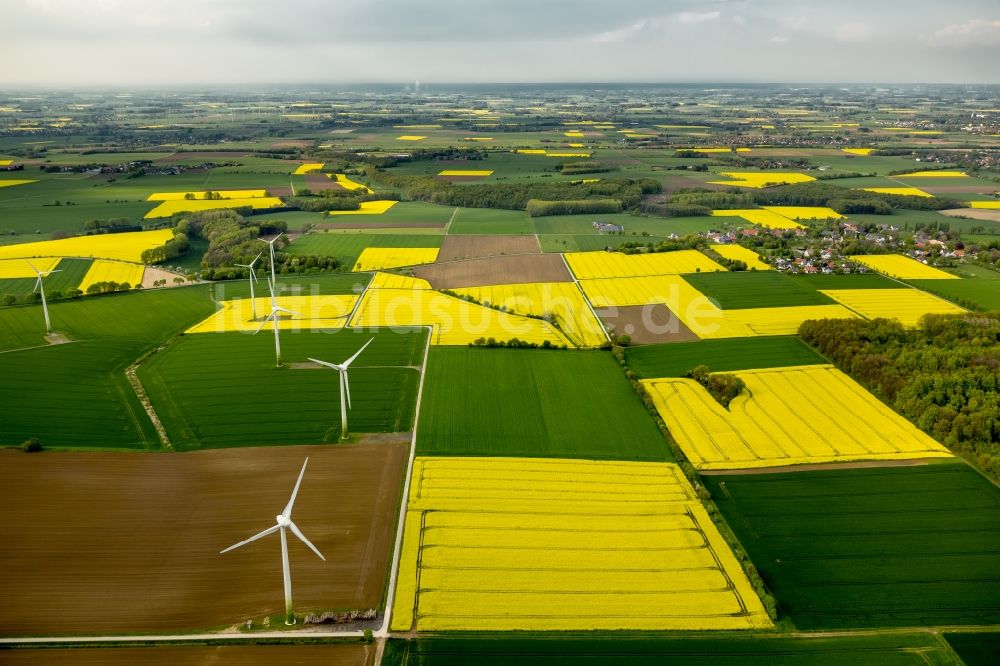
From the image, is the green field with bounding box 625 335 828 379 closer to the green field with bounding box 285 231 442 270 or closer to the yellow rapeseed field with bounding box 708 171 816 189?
the green field with bounding box 285 231 442 270

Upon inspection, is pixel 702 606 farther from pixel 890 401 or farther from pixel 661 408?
pixel 890 401

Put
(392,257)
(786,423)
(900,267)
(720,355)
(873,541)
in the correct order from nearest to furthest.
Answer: (873,541), (786,423), (720,355), (900,267), (392,257)

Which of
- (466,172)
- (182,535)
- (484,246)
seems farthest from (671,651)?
(466,172)

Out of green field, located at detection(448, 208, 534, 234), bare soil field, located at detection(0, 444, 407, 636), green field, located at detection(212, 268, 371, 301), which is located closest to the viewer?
bare soil field, located at detection(0, 444, 407, 636)

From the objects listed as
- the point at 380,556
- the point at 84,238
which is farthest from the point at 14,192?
the point at 380,556

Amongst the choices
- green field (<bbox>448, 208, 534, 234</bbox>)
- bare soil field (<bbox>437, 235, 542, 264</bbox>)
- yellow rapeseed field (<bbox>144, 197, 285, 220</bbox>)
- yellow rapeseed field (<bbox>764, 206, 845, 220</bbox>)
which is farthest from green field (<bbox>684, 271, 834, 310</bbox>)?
yellow rapeseed field (<bbox>144, 197, 285, 220</bbox>)

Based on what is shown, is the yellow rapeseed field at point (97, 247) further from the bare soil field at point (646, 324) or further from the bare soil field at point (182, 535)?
the bare soil field at point (646, 324)

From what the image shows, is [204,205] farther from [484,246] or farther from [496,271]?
[496,271]
